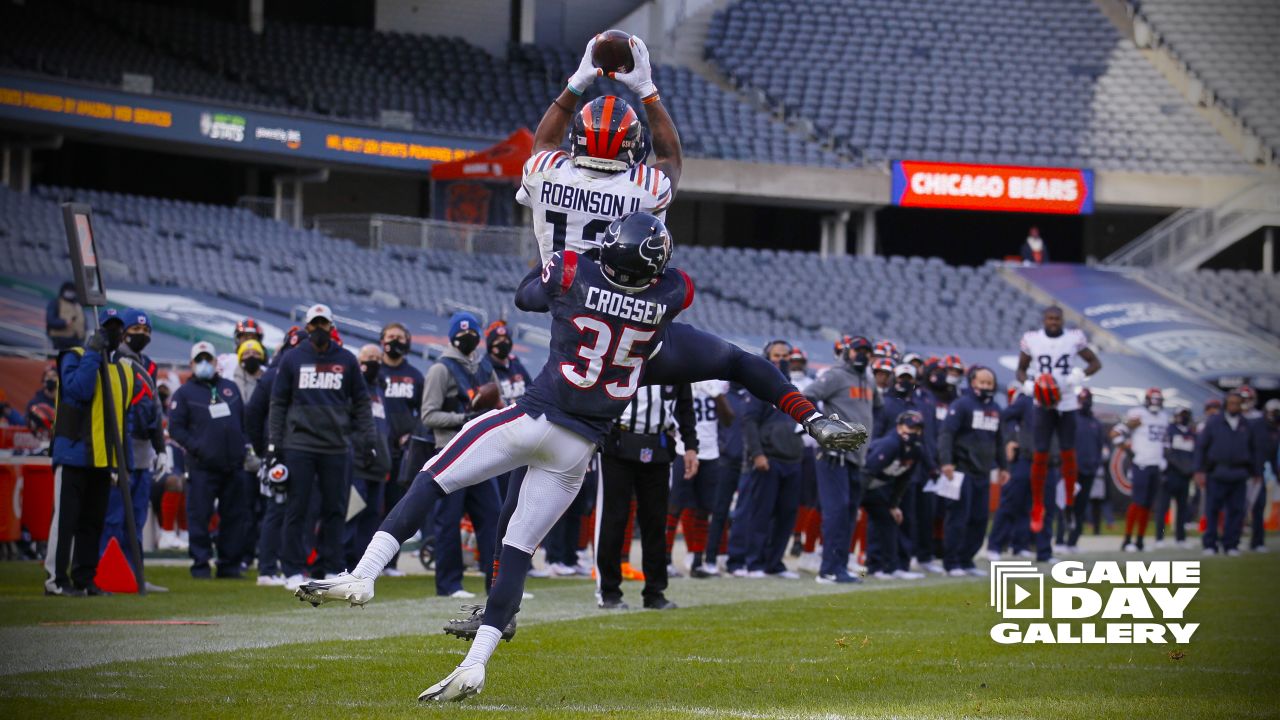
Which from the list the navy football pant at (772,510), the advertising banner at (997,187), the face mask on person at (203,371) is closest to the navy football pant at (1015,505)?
the navy football pant at (772,510)

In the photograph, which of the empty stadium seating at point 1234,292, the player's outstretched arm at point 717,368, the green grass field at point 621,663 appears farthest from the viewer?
the empty stadium seating at point 1234,292

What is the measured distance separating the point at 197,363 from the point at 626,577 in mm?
3641

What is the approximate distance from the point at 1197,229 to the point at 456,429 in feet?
90.5

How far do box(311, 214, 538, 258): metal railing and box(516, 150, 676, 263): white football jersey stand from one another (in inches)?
862

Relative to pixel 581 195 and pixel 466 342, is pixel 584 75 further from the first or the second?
pixel 466 342

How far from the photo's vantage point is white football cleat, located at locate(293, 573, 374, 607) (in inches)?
217

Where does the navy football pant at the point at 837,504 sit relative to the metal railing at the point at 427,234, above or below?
below

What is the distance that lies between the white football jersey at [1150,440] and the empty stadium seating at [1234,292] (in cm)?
1395

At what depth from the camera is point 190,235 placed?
26.1 m

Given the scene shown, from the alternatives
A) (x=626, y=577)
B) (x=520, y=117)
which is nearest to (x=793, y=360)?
(x=626, y=577)

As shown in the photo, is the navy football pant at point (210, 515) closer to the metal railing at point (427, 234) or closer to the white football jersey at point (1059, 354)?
the white football jersey at point (1059, 354)

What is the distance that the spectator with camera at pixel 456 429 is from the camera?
33.2 ft

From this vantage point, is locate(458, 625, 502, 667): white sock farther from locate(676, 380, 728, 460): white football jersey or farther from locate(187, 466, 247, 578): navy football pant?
locate(676, 380, 728, 460): white football jersey

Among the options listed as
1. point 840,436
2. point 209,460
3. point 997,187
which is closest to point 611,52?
point 840,436
